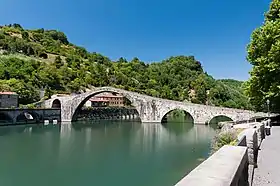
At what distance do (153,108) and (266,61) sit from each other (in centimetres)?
2946

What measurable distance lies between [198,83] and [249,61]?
55.5 meters

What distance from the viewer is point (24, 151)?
2111 cm

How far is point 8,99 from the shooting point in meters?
45.0

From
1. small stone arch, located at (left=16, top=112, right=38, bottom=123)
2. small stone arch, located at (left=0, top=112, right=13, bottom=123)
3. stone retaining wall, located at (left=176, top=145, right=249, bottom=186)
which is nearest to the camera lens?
stone retaining wall, located at (left=176, top=145, right=249, bottom=186)

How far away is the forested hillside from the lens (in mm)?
61812

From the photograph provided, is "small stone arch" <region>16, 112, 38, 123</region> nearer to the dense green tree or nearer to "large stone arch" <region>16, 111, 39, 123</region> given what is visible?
"large stone arch" <region>16, 111, 39, 123</region>

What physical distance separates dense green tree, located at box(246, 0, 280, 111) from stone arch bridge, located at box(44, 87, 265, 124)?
17.7 metres

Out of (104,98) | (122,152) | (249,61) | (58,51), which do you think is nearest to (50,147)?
(122,152)

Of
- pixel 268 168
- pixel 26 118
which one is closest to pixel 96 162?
pixel 268 168

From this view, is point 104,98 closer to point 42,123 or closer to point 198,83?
point 198,83

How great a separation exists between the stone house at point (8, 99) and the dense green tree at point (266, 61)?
119 feet

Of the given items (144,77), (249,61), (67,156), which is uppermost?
(144,77)

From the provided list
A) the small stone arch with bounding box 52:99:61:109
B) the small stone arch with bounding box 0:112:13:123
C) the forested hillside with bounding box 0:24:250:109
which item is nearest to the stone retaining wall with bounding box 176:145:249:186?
the small stone arch with bounding box 0:112:13:123

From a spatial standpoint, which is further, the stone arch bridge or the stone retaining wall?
the stone arch bridge
